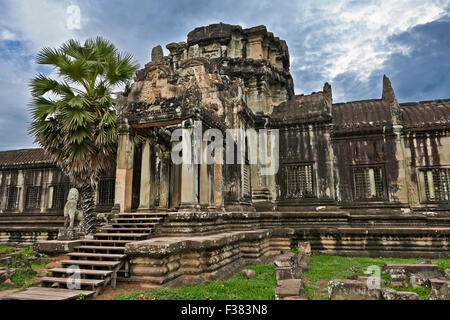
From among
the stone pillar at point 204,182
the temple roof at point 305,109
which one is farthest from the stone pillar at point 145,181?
the temple roof at point 305,109

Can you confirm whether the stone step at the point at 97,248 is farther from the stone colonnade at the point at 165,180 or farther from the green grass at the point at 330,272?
the green grass at the point at 330,272

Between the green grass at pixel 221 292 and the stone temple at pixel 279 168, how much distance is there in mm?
1060

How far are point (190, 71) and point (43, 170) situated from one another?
10.6 m

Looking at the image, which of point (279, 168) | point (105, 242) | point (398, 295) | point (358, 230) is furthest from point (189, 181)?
point (358, 230)

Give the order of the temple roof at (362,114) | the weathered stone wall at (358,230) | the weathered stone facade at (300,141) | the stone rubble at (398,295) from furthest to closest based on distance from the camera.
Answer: the temple roof at (362,114) < the weathered stone facade at (300,141) < the weathered stone wall at (358,230) < the stone rubble at (398,295)

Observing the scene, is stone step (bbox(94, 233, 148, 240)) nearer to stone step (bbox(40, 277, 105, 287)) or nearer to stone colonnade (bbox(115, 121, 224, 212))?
stone colonnade (bbox(115, 121, 224, 212))

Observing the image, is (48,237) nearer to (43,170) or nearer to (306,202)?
(43,170)

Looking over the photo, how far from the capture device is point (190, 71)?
469 inches

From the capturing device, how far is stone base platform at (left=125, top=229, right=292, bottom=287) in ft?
20.5

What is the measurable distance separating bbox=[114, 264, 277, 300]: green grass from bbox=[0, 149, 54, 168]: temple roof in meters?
14.0

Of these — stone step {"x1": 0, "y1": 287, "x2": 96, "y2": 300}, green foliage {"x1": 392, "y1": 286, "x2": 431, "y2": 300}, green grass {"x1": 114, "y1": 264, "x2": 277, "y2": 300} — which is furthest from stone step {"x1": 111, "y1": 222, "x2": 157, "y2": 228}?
green foliage {"x1": 392, "y1": 286, "x2": 431, "y2": 300}

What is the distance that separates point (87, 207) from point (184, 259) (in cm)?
586

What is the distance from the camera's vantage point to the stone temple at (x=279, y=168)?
30.9 feet
